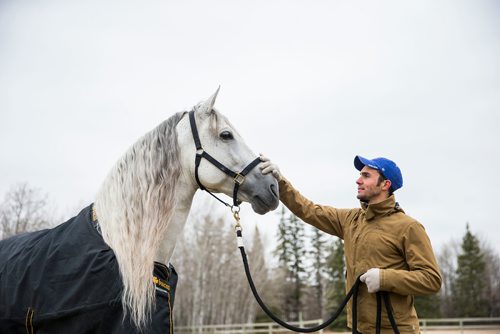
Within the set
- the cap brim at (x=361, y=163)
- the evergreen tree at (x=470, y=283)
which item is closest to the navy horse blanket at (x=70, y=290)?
the cap brim at (x=361, y=163)

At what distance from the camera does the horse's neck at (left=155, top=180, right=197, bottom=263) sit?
2.68 m

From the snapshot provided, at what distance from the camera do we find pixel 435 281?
8.85ft

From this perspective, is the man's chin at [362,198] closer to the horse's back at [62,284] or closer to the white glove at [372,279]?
the white glove at [372,279]

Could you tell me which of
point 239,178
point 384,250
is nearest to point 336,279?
point 384,250

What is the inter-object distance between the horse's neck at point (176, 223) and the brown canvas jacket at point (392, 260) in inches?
48.6

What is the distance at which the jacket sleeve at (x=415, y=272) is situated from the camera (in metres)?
2.62

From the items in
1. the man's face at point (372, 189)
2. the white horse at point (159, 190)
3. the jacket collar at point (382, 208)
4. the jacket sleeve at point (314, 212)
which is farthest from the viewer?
the jacket sleeve at point (314, 212)

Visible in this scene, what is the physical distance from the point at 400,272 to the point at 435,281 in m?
0.26

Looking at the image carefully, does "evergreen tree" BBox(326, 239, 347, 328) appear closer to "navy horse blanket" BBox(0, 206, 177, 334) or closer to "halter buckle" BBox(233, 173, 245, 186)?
"halter buckle" BBox(233, 173, 245, 186)

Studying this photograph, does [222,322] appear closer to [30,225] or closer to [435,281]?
[30,225]

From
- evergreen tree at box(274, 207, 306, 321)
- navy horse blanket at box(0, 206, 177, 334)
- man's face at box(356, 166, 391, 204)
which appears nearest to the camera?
navy horse blanket at box(0, 206, 177, 334)

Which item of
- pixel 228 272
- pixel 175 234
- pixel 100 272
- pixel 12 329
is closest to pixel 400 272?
pixel 175 234

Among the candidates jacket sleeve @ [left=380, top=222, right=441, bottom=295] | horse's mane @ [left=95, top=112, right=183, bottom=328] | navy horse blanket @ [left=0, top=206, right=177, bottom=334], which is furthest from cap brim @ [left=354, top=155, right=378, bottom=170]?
navy horse blanket @ [left=0, top=206, right=177, bottom=334]

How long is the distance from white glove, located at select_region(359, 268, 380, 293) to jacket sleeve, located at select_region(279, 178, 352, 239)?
2.38 feet
